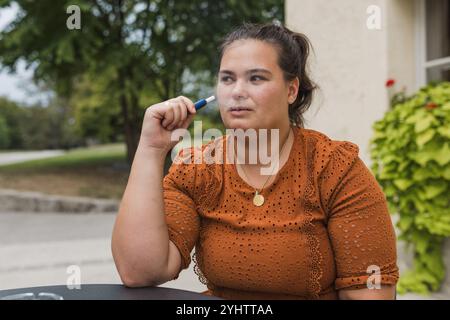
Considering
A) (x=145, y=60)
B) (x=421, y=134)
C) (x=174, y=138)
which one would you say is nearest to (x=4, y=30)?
(x=145, y=60)

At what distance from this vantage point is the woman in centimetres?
150

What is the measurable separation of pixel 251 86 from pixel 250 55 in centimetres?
11

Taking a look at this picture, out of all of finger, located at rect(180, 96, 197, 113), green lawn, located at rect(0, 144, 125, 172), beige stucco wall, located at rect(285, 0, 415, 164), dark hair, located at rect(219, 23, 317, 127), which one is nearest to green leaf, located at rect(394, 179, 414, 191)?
beige stucco wall, located at rect(285, 0, 415, 164)

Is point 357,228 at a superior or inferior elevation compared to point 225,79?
inferior

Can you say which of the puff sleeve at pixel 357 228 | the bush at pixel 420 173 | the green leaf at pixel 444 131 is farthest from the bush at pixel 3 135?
the puff sleeve at pixel 357 228

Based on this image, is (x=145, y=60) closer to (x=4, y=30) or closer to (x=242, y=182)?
(x=4, y=30)

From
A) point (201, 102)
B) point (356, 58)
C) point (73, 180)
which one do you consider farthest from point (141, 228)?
point (73, 180)

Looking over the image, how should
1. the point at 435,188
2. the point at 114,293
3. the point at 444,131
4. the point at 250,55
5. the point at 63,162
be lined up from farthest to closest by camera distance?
the point at 63,162
the point at 435,188
the point at 444,131
the point at 250,55
the point at 114,293

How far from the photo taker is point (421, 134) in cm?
326

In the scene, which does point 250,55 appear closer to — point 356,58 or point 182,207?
point 182,207

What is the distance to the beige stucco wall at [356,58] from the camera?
4.06m

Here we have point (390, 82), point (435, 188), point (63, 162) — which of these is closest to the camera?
point (435, 188)

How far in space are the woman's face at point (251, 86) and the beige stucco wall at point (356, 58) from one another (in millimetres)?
2332

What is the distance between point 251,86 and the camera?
1590 millimetres
